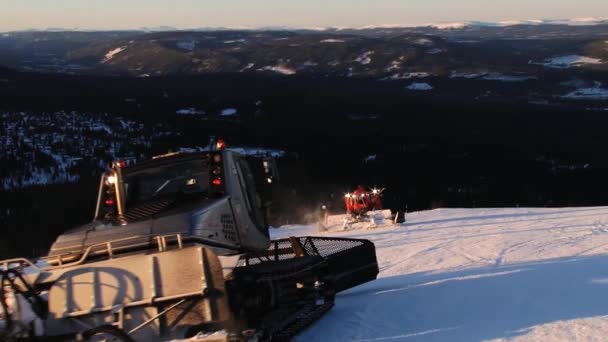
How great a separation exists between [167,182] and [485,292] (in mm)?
3499

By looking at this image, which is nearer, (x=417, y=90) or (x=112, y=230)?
(x=112, y=230)

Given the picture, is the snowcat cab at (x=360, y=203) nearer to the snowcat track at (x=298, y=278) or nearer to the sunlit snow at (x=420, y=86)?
the snowcat track at (x=298, y=278)

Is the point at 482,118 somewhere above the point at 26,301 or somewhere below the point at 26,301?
below

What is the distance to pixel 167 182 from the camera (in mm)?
7293

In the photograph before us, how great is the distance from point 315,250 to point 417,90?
158 metres

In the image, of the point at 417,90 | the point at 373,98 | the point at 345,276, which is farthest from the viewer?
the point at 417,90

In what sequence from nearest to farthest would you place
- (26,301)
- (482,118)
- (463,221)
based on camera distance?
(26,301)
(463,221)
(482,118)

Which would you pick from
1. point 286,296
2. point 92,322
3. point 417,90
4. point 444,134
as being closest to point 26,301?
point 92,322

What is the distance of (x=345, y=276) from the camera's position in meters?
8.17

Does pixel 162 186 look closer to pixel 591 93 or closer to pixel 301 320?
pixel 301 320

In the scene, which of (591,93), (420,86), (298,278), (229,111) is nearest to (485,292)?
(298,278)

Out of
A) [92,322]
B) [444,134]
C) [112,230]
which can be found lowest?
[444,134]

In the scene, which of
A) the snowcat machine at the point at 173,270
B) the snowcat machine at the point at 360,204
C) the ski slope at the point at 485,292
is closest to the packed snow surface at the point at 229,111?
the snowcat machine at the point at 360,204

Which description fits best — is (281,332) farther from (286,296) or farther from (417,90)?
(417,90)
